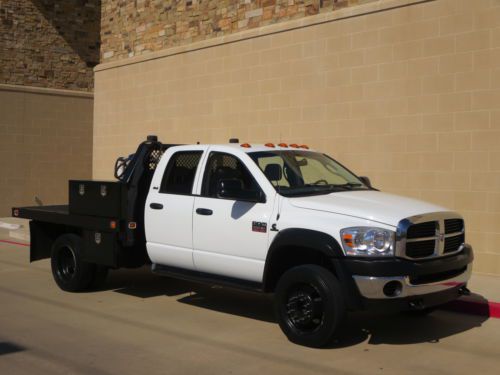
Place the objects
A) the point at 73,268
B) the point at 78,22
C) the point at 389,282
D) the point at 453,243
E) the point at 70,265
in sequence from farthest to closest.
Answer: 1. the point at 78,22
2. the point at 70,265
3. the point at 73,268
4. the point at 453,243
5. the point at 389,282

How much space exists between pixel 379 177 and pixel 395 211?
541 centimetres

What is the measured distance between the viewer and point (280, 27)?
13.5m

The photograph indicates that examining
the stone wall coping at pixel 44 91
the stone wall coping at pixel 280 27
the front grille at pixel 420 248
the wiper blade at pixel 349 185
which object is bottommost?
the front grille at pixel 420 248

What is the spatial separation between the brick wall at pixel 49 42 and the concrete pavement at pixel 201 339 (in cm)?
1409

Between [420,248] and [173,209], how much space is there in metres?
3.07

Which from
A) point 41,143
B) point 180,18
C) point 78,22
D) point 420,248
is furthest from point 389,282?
point 78,22

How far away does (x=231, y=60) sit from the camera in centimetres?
1465

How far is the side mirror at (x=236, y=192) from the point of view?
7.31m

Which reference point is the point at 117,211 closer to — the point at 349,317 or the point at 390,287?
the point at 349,317

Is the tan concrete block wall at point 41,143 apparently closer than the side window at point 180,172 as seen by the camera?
No

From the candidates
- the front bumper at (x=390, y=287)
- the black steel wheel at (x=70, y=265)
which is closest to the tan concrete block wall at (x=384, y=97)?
the front bumper at (x=390, y=287)

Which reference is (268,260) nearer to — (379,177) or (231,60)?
(379,177)

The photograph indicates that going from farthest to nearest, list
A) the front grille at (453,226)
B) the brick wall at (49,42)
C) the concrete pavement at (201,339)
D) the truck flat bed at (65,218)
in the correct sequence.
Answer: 1. the brick wall at (49,42)
2. the truck flat bed at (65,218)
3. the front grille at (453,226)
4. the concrete pavement at (201,339)

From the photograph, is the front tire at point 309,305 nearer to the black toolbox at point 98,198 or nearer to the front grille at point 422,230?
the front grille at point 422,230
